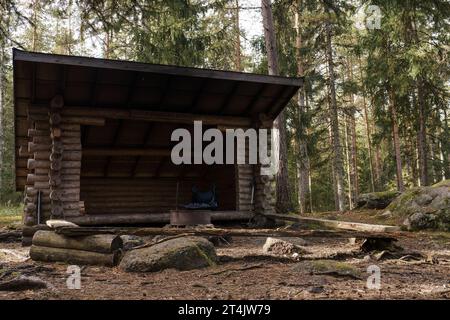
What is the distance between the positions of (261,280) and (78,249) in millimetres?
3183

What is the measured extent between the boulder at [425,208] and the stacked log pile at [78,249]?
7.32m

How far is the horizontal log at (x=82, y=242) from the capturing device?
6531mm

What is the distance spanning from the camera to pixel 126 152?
1334 cm

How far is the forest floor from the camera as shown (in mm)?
4453

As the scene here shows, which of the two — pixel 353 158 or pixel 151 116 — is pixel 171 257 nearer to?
pixel 151 116

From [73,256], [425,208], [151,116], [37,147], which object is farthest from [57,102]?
[425,208]

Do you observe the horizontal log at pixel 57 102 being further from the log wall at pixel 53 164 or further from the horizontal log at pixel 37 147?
the horizontal log at pixel 37 147

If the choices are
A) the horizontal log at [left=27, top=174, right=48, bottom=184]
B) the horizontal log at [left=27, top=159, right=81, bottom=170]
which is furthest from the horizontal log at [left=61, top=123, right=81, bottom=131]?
the horizontal log at [left=27, top=174, right=48, bottom=184]

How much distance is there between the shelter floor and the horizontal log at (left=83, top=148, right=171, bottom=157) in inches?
258

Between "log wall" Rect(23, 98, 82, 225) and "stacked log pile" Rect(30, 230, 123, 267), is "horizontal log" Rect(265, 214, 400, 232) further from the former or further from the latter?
"log wall" Rect(23, 98, 82, 225)
